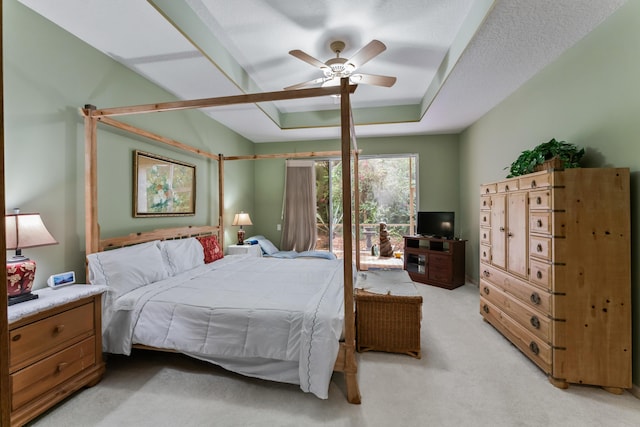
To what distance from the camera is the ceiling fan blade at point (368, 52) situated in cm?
239

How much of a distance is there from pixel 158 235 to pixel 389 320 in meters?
2.65

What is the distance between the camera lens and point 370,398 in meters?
1.96

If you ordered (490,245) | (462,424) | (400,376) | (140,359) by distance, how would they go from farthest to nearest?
(490,245), (140,359), (400,376), (462,424)

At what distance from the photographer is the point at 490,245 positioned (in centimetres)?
312

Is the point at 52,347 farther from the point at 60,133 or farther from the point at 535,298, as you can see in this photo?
the point at 535,298

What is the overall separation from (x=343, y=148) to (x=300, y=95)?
49 centimetres

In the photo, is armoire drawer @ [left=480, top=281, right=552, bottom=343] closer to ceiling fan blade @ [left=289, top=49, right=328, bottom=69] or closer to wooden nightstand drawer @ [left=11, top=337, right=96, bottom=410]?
ceiling fan blade @ [left=289, top=49, right=328, bottom=69]

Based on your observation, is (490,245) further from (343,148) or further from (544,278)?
(343,148)

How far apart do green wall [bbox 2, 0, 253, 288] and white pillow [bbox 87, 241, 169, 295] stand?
0.94 feet

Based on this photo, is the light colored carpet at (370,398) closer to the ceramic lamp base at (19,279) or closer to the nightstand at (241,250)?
the ceramic lamp base at (19,279)

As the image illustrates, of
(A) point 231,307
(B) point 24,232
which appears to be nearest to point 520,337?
(A) point 231,307

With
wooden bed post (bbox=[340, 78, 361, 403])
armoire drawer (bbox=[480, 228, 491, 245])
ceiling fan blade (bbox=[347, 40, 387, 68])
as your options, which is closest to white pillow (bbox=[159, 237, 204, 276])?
wooden bed post (bbox=[340, 78, 361, 403])

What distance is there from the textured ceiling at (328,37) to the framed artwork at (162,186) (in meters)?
0.92

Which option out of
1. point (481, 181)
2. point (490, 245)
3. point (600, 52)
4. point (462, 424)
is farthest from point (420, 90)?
point (462, 424)
